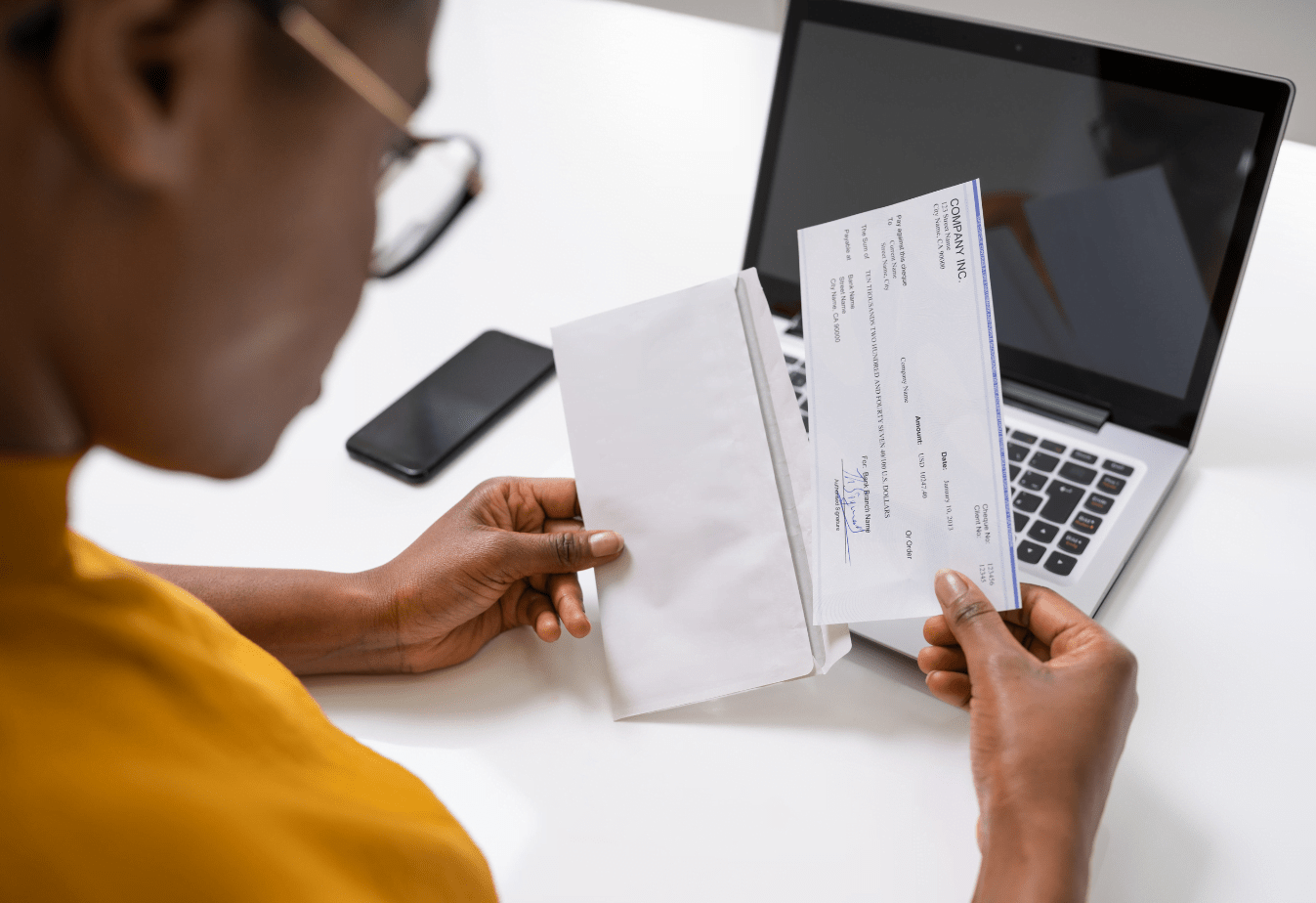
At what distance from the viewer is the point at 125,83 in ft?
0.89

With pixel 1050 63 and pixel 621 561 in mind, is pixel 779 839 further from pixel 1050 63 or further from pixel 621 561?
pixel 1050 63

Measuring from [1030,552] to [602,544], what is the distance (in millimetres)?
297

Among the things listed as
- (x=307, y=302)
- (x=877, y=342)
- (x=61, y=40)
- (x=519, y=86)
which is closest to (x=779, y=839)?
(x=877, y=342)

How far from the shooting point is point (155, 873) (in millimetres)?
376

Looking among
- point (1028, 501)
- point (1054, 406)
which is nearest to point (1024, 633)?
point (1028, 501)

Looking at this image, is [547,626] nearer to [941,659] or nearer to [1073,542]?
[941,659]

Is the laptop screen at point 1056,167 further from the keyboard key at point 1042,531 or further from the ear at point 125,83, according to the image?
the ear at point 125,83

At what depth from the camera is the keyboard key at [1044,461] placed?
77 centimetres

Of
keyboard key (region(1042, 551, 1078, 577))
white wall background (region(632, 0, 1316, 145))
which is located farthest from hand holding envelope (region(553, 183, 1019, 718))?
white wall background (region(632, 0, 1316, 145))

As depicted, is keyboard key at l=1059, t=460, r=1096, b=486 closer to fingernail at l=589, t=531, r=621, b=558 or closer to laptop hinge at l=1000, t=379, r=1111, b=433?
laptop hinge at l=1000, t=379, r=1111, b=433

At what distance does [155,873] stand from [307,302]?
0.71 feet

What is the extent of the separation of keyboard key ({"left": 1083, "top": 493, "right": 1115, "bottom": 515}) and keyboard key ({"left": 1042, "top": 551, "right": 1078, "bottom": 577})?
0.06 meters

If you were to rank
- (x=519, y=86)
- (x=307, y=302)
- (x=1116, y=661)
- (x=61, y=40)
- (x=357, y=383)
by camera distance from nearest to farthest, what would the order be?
(x=61, y=40), (x=307, y=302), (x=1116, y=661), (x=357, y=383), (x=519, y=86)

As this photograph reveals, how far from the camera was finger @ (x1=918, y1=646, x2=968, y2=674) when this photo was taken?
2.05ft
